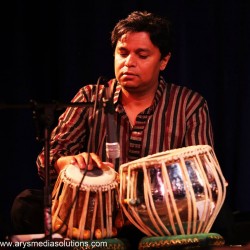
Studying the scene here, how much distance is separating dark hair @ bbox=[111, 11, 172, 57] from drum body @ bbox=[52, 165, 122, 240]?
91 centimetres

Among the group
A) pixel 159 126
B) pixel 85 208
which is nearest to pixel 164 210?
pixel 85 208

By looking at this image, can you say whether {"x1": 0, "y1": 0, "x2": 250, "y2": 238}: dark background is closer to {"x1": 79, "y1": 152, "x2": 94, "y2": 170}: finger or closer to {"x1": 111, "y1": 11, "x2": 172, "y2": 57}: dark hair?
{"x1": 111, "y1": 11, "x2": 172, "y2": 57}: dark hair

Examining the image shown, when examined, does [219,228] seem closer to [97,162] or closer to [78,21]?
[97,162]

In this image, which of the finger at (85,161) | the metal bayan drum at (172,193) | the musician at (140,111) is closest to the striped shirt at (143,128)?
the musician at (140,111)

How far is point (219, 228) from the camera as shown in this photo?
10.1ft

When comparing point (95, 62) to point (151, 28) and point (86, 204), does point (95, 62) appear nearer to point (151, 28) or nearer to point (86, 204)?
point (151, 28)

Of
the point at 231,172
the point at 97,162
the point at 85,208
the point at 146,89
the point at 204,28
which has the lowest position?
the point at 231,172

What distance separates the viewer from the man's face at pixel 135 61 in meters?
3.25

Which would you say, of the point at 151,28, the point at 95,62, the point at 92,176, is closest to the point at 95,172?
the point at 92,176

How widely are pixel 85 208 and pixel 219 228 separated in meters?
0.77

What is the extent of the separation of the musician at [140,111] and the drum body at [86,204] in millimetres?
475

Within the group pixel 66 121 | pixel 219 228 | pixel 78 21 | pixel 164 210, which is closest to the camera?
pixel 164 210

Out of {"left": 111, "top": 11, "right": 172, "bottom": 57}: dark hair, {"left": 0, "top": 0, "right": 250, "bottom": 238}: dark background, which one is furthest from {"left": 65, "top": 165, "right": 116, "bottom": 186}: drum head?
{"left": 0, "top": 0, "right": 250, "bottom": 238}: dark background

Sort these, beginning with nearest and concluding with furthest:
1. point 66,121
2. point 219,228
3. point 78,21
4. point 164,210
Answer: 1. point 164,210
2. point 219,228
3. point 66,121
4. point 78,21
